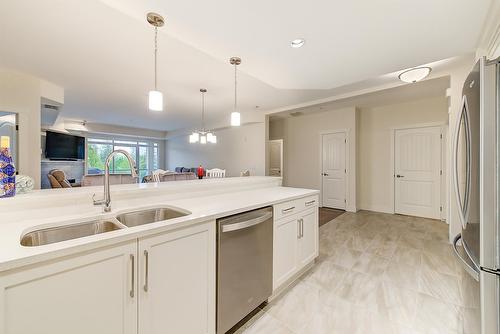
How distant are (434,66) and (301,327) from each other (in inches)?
149

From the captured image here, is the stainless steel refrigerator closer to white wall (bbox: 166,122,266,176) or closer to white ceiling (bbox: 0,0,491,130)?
white ceiling (bbox: 0,0,491,130)

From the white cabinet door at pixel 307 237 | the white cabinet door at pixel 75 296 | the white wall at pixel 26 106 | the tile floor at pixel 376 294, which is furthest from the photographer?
the white wall at pixel 26 106

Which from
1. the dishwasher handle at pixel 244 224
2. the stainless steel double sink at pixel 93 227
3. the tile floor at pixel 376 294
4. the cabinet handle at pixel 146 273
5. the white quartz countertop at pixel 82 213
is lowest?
the tile floor at pixel 376 294

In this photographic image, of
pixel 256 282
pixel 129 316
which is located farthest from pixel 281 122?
pixel 129 316

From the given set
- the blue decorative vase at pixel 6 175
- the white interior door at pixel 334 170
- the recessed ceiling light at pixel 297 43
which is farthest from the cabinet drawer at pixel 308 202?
the white interior door at pixel 334 170

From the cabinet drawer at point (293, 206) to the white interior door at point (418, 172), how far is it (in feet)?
12.2

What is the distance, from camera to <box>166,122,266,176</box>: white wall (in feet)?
18.5

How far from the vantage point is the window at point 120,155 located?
774cm

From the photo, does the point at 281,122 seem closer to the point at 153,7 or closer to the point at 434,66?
the point at 434,66

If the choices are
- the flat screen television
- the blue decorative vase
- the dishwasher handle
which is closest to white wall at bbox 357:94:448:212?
the dishwasher handle

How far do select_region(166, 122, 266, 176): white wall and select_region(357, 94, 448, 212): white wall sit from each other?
264cm

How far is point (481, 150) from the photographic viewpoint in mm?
998

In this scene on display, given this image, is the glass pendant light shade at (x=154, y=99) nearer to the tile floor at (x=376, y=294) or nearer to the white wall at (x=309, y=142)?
the tile floor at (x=376, y=294)

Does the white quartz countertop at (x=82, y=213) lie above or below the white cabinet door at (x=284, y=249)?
above
